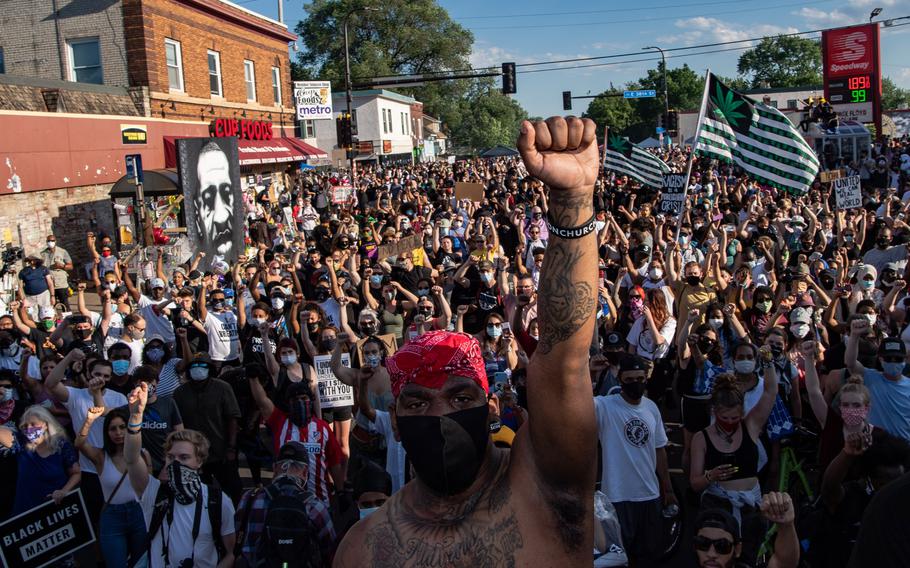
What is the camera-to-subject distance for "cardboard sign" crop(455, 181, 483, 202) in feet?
63.2

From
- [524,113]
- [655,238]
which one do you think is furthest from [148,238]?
[524,113]

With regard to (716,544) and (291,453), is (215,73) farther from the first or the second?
(716,544)

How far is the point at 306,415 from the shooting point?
6395 mm

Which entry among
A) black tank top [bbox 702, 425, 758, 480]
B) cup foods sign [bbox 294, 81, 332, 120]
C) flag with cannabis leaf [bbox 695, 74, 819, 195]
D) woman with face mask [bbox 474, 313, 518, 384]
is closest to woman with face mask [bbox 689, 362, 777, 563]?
black tank top [bbox 702, 425, 758, 480]

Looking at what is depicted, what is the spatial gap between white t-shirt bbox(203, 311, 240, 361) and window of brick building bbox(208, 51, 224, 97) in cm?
2173

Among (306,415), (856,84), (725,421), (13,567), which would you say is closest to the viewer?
(13,567)

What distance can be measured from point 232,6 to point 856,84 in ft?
88.0

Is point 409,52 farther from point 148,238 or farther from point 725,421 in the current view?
point 725,421

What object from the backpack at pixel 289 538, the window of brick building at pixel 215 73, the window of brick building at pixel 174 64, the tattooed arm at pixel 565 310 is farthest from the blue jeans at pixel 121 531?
the window of brick building at pixel 215 73

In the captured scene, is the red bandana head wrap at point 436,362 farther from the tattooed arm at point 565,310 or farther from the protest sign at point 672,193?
the protest sign at point 672,193

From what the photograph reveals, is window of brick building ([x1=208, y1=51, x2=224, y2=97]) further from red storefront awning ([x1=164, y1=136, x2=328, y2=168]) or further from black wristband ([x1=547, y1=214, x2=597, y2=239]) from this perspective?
black wristband ([x1=547, y1=214, x2=597, y2=239])

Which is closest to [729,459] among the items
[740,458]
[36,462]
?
[740,458]

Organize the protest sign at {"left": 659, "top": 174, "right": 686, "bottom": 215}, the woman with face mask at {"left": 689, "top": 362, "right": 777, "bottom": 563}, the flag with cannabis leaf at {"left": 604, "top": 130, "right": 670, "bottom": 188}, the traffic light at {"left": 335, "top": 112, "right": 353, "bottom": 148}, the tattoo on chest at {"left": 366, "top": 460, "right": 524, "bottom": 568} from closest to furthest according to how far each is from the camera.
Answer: the tattoo on chest at {"left": 366, "top": 460, "right": 524, "bottom": 568}, the woman with face mask at {"left": 689, "top": 362, "right": 777, "bottom": 563}, the protest sign at {"left": 659, "top": 174, "right": 686, "bottom": 215}, the flag with cannabis leaf at {"left": 604, "top": 130, "right": 670, "bottom": 188}, the traffic light at {"left": 335, "top": 112, "right": 353, "bottom": 148}

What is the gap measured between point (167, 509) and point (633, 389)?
3.09 m
